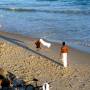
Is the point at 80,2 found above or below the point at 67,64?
above

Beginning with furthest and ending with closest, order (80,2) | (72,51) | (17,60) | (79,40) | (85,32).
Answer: (80,2), (85,32), (79,40), (72,51), (17,60)

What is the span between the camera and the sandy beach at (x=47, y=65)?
52.9 ft

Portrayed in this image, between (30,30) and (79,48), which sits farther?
(30,30)

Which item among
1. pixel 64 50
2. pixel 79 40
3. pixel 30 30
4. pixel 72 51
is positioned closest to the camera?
pixel 64 50

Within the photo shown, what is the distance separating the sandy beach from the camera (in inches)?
634

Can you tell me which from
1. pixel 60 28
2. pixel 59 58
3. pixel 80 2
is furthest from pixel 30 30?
pixel 80 2

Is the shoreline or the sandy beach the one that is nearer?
the sandy beach

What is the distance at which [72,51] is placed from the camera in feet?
74.3

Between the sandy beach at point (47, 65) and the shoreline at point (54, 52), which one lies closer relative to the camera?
the sandy beach at point (47, 65)

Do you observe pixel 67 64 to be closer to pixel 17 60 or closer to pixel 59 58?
pixel 59 58

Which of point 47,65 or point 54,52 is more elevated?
point 54,52

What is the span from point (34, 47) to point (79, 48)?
107 inches

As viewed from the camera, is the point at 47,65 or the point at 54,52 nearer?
the point at 47,65

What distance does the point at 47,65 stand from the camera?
61.4ft
